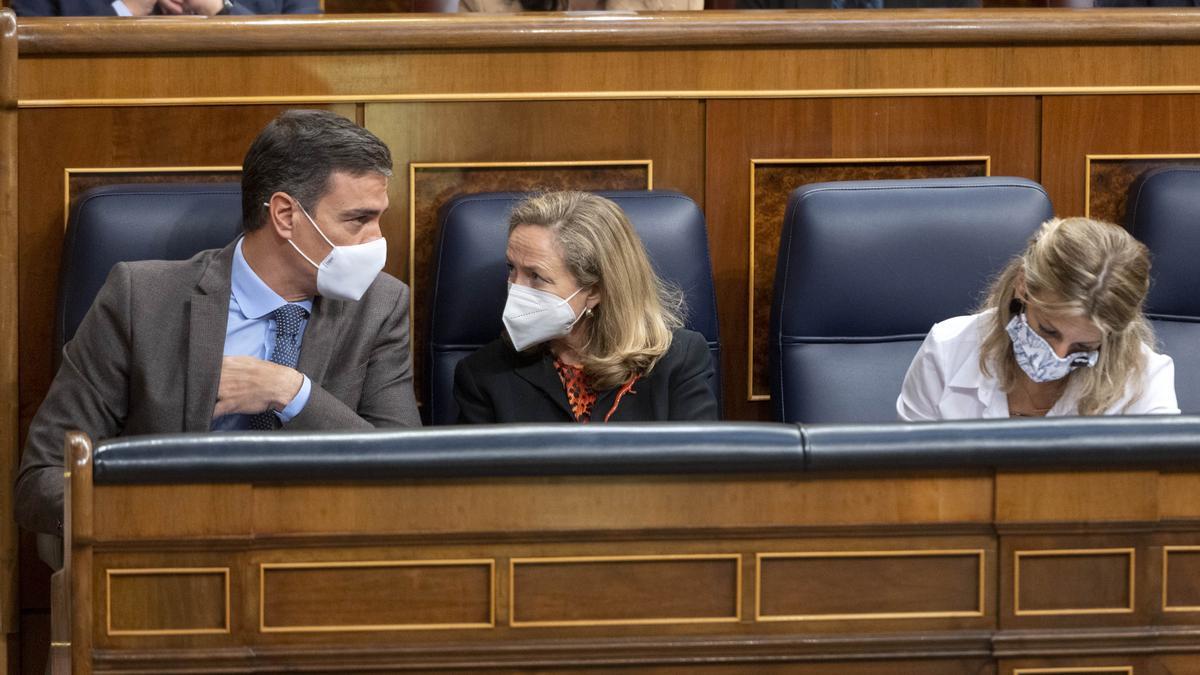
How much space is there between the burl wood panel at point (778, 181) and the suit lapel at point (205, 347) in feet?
2.32

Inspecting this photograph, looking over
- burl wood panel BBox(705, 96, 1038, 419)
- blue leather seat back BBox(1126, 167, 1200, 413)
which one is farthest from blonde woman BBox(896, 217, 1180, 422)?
burl wood panel BBox(705, 96, 1038, 419)

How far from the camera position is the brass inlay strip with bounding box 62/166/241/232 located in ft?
6.02

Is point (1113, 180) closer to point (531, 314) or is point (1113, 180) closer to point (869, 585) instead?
point (531, 314)

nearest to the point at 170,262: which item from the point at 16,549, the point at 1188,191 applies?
the point at 16,549

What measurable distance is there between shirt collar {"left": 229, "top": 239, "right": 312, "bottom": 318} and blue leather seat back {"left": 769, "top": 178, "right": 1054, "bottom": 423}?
604 mm

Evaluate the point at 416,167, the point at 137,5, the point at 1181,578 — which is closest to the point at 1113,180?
the point at 416,167

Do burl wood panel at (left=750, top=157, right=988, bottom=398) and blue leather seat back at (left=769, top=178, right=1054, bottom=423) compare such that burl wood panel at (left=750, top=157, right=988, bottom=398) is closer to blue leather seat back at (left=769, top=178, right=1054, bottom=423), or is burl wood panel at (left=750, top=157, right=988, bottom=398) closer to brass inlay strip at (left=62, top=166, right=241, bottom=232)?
blue leather seat back at (left=769, top=178, right=1054, bottom=423)

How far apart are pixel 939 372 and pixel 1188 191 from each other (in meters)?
0.45

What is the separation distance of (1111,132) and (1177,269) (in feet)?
0.73

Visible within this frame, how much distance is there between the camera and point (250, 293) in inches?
64.5

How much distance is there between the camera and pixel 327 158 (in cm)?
165

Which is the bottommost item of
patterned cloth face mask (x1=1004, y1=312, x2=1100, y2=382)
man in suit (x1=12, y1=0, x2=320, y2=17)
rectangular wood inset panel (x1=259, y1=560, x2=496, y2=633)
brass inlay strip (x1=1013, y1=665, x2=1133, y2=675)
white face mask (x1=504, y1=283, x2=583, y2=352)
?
brass inlay strip (x1=1013, y1=665, x2=1133, y2=675)

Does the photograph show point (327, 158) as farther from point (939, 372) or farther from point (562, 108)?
point (939, 372)

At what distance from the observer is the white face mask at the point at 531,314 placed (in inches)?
67.2
